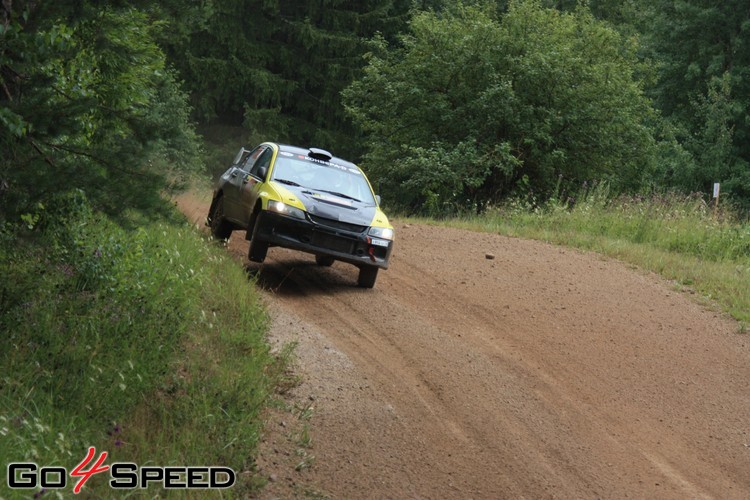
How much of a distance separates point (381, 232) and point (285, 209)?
1.46 m

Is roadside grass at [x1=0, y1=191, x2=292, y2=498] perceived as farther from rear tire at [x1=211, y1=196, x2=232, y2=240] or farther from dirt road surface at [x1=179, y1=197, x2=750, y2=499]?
rear tire at [x1=211, y1=196, x2=232, y2=240]

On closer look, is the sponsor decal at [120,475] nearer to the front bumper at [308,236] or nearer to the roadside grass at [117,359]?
the roadside grass at [117,359]

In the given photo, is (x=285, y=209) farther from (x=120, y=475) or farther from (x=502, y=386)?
(x=120, y=475)

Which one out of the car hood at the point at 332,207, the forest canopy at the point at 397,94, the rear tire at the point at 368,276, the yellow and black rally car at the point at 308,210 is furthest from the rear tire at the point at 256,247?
the forest canopy at the point at 397,94

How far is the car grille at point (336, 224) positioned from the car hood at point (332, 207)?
0.14ft

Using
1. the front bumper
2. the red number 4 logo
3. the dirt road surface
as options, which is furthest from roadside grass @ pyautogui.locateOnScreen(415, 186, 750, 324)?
the red number 4 logo

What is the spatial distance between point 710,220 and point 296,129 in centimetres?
2966

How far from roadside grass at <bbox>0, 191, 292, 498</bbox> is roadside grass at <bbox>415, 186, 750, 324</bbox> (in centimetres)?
818

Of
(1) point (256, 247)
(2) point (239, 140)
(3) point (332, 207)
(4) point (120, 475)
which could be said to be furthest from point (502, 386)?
(2) point (239, 140)

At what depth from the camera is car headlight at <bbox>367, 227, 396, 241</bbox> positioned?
1275cm

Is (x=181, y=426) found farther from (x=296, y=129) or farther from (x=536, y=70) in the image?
(x=296, y=129)

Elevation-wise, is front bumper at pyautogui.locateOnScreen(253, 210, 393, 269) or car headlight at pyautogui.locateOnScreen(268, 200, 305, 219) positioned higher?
car headlight at pyautogui.locateOnScreen(268, 200, 305, 219)

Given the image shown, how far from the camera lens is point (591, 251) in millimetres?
17312

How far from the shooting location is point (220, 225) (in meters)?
14.8
